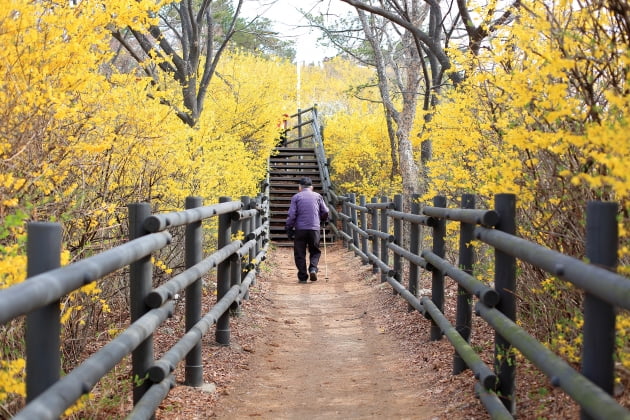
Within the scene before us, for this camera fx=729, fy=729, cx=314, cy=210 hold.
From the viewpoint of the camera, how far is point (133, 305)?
3.62 metres

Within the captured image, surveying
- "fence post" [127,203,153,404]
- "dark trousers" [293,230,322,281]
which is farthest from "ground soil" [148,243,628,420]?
"dark trousers" [293,230,322,281]

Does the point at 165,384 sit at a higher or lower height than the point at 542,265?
lower

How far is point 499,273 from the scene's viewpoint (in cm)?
386

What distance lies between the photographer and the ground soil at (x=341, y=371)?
457 cm

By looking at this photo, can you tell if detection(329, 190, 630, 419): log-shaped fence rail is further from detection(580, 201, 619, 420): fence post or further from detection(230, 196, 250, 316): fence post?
detection(230, 196, 250, 316): fence post

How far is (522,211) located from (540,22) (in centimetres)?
161

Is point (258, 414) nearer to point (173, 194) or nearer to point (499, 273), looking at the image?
point (499, 273)

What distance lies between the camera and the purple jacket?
12336mm

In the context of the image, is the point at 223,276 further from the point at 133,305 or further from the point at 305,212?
the point at 305,212

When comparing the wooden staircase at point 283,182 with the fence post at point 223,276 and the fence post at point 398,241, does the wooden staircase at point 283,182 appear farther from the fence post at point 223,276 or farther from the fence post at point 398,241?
the fence post at point 223,276

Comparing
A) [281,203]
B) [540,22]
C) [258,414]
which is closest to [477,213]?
[540,22]

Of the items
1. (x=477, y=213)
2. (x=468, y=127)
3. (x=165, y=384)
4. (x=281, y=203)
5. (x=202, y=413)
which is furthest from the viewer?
(x=281, y=203)

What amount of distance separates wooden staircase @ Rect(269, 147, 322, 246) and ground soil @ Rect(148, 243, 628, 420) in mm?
10741

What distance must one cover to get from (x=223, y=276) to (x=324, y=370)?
115 cm
